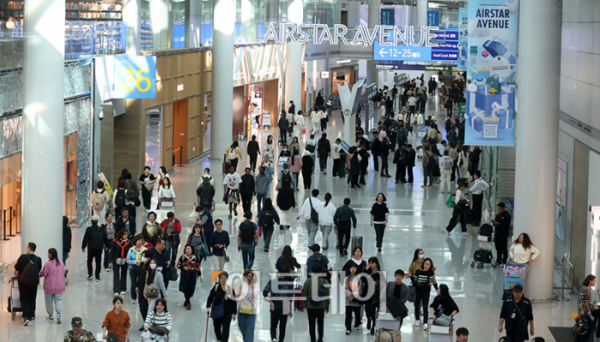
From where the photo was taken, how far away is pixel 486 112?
13.6 m

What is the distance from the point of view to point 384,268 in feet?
48.8

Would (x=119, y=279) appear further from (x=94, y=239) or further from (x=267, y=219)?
(x=267, y=219)

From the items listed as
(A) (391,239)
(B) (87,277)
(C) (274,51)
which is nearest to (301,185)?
(A) (391,239)

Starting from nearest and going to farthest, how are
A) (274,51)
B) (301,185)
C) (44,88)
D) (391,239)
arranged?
(44,88) < (391,239) < (301,185) < (274,51)

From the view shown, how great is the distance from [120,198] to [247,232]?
384 centimetres

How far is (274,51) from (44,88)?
25.1 metres

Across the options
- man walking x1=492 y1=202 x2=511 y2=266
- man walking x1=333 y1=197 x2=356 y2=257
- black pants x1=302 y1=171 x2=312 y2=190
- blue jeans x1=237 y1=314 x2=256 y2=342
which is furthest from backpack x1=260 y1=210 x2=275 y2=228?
black pants x1=302 y1=171 x2=312 y2=190

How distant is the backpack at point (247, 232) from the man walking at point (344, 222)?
2359 mm

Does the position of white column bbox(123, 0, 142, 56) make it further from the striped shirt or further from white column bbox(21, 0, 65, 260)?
the striped shirt

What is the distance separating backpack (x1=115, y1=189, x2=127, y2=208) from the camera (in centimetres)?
1602

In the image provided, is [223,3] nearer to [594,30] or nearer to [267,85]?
[267,85]

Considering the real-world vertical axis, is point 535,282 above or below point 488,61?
below

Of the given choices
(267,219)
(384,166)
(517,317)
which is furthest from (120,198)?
(384,166)

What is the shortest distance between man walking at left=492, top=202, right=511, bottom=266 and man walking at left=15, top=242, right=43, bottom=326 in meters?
8.43
